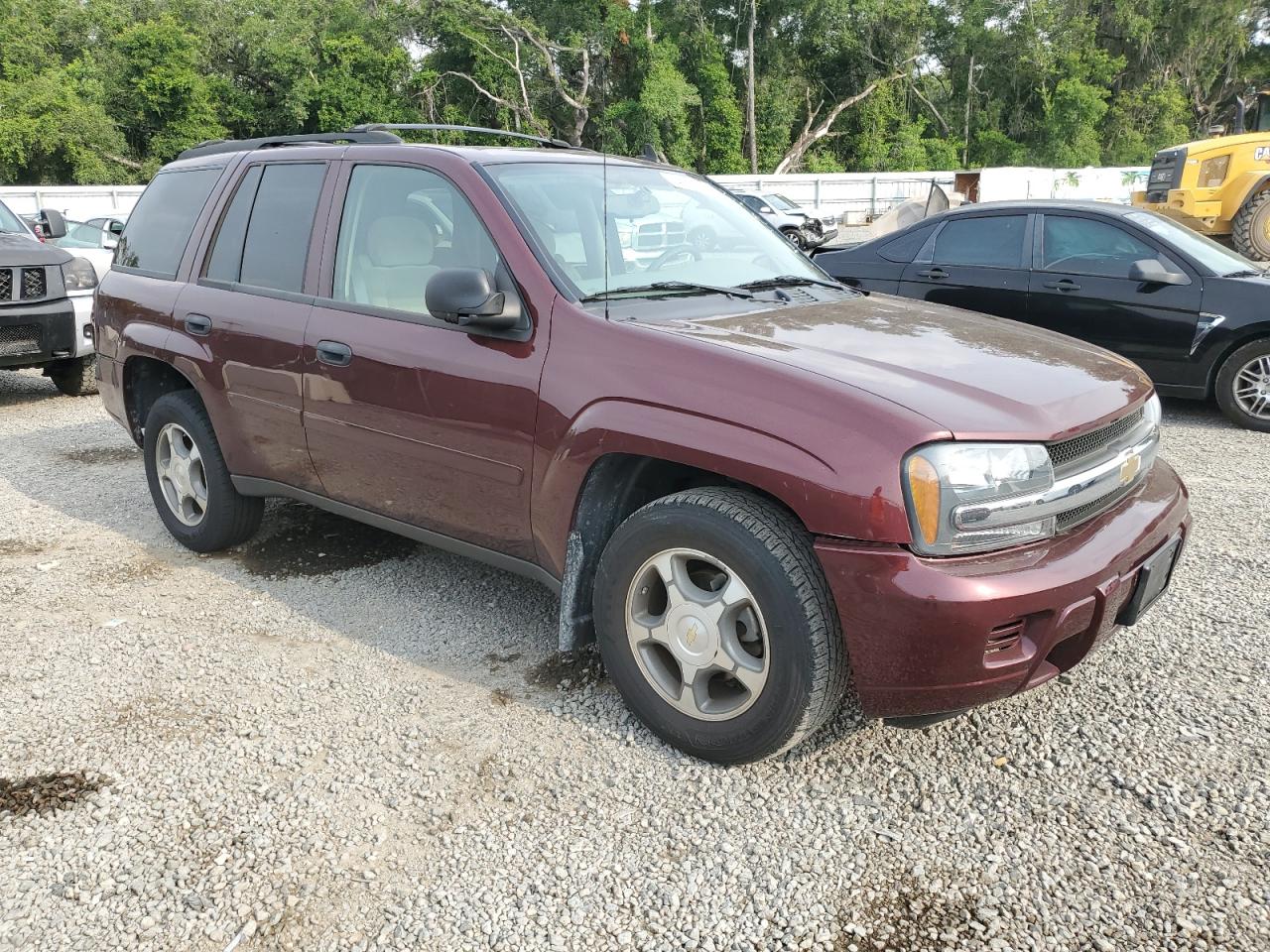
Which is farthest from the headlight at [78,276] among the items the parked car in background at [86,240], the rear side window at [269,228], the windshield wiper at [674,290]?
the windshield wiper at [674,290]

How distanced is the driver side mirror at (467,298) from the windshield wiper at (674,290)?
262 mm

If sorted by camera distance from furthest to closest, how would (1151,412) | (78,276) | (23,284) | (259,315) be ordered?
(78,276) → (23,284) → (259,315) → (1151,412)

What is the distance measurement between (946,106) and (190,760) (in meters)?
64.0

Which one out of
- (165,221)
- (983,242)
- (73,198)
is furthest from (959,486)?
(73,198)

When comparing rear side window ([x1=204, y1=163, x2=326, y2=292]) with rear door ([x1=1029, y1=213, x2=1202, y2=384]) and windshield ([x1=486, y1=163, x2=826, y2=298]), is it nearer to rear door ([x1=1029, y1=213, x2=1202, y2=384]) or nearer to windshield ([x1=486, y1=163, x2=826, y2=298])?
windshield ([x1=486, y1=163, x2=826, y2=298])

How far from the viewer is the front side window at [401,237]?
339cm

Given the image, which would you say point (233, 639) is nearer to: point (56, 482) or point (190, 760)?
point (190, 760)

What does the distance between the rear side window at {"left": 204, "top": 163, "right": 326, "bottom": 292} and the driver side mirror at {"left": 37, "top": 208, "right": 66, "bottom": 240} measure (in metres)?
5.40

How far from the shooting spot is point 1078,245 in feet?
23.4

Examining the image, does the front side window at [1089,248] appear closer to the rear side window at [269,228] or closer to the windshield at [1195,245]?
the windshield at [1195,245]

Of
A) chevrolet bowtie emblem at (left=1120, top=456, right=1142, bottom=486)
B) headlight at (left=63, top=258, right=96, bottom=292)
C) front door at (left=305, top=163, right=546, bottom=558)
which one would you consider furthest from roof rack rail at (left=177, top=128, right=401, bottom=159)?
headlight at (left=63, top=258, right=96, bottom=292)

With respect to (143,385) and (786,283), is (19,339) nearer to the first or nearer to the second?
(143,385)

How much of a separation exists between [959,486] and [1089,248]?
18.2 ft

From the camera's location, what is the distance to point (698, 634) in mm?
2783
